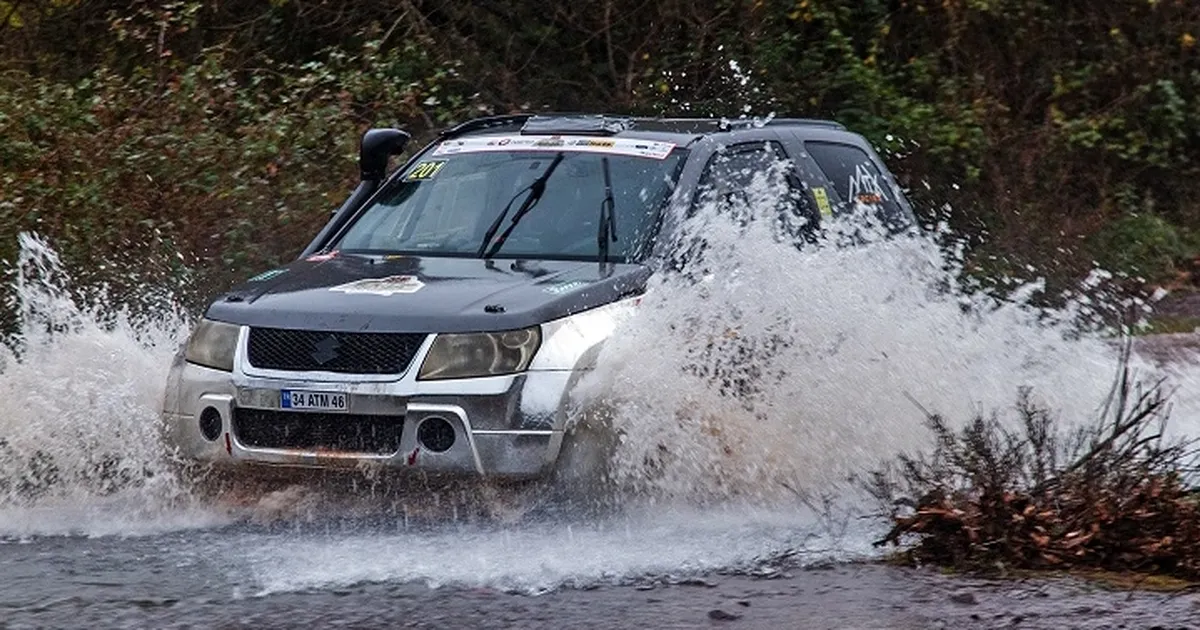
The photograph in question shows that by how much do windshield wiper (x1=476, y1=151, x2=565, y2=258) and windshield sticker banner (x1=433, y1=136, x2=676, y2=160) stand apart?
0.11 metres

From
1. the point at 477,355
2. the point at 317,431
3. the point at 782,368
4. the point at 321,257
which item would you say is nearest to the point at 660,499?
the point at 782,368

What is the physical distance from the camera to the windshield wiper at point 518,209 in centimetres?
866

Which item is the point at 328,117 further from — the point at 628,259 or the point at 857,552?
the point at 857,552

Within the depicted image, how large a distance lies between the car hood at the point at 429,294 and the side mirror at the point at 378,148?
132 centimetres

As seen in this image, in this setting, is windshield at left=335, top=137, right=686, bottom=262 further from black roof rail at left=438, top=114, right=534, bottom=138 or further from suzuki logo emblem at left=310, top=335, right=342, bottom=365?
suzuki logo emblem at left=310, top=335, right=342, bottom=365

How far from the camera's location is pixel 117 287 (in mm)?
11891

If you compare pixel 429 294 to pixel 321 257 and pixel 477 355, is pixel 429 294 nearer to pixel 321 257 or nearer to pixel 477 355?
pixel 477 355

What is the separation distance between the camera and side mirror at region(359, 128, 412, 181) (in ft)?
32.0

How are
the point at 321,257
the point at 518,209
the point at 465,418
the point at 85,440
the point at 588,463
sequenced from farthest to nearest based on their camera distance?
Result: the point at 321,257 < the point at 518,209 < the point at 85,440 < the point at 588,463 < the point at 465,418

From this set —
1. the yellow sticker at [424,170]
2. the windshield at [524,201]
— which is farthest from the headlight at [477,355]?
the yellow sticker at [424,170]

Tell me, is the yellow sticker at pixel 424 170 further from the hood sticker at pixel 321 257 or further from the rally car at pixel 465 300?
the hood sticker at pixel 321 257

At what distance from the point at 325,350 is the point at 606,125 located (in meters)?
2.19

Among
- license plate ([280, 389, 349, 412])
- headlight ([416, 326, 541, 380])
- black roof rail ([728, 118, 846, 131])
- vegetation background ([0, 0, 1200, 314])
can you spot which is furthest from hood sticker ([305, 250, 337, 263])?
vegetation background ([0, 0, 1200, 314])

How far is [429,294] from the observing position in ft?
25.7
